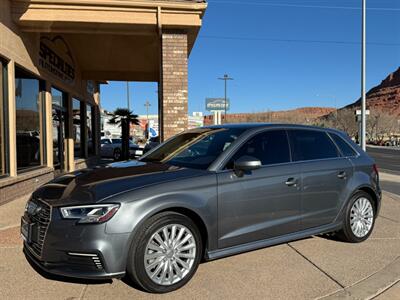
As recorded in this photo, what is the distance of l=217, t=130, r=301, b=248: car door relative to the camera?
4.20m

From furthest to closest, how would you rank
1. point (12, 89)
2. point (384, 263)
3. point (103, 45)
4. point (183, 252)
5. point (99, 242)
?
point (103, 45), point (12, 89), point (384, 263), point (183, 252), point (99, 242)

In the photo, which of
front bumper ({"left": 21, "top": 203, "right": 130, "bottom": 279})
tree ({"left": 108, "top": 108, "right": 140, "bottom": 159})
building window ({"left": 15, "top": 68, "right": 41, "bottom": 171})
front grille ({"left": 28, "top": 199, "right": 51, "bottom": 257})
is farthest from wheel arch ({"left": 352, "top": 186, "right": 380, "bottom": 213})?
tree ({"left": 108, "top": 108, "right": 140, "bottom": 159})

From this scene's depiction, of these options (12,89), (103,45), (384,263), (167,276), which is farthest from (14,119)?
(384,263)

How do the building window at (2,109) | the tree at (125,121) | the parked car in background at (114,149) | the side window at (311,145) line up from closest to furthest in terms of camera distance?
the side window at (311,145)
the building window at (2,109)
the tree at (125,121)
the parked car in background at (114,149)

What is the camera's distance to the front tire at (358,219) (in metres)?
5.42

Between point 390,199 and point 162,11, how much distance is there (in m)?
6.54

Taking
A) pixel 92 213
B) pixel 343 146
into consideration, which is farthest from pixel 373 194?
pixel 92 213

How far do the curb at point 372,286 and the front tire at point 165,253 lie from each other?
1323 millimetres

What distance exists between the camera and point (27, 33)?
9195 mm

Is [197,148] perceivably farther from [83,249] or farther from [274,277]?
[83,249]

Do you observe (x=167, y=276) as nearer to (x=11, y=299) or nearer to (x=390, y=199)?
(x=11, y=299)

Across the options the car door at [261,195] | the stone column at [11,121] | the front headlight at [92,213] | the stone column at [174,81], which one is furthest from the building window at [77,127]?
the front headlight at [92,213]

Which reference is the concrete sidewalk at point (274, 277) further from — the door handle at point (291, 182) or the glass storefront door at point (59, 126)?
the glass storefront door at point (59, 126)

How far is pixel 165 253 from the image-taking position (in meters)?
3.82
